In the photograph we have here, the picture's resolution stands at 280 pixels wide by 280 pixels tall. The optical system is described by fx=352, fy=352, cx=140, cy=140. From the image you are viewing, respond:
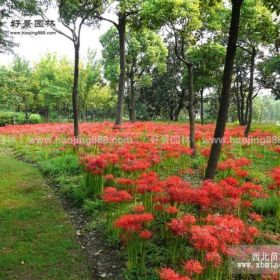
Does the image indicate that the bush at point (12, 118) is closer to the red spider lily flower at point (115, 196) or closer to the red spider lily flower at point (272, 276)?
the red spider lily flower at point (115, 196)

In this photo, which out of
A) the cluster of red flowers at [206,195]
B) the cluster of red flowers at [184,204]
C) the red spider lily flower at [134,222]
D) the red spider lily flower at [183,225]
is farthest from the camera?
the cluster of red flowers at [206,195]

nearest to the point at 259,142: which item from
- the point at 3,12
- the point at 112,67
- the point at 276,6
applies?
the point at 276,6

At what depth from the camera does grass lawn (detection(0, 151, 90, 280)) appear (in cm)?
604

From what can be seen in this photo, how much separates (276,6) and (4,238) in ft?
24.3

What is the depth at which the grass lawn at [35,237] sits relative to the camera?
19.8ft

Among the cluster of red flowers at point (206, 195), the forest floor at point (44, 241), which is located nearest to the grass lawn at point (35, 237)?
the forest floor at point (44, 241)

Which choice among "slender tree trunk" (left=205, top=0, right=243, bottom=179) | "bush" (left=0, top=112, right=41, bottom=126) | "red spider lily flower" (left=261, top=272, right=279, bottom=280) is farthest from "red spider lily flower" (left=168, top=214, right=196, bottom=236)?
"bush" (left=0, top=112, right=41, bottom=126)

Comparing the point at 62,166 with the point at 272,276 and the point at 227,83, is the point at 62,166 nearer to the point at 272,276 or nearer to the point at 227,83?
the point at 227,83

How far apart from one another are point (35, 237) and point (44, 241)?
32 cm

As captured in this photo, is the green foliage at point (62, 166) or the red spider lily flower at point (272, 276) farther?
the green foliage at point (62, 166)

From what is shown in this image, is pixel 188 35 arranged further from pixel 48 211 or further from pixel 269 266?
pixel 269 266

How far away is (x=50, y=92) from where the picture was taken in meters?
39.8

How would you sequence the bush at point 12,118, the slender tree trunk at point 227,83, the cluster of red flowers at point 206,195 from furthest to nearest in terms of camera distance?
the bush at point 12,118 < the slender tree trunk at point 227,83 < the cluster of red flowers at point 206,195

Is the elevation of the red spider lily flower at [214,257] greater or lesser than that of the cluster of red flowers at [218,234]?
lesser
